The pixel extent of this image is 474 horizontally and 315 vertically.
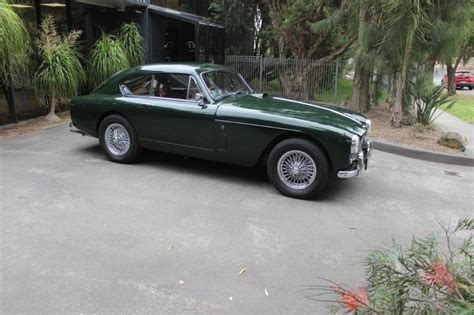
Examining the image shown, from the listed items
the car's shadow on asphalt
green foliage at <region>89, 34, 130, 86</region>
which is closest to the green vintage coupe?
the car's shadow on asphalt

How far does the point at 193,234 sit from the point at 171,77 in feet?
8.78

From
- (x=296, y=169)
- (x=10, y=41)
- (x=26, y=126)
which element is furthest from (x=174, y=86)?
(x=26, y=126)

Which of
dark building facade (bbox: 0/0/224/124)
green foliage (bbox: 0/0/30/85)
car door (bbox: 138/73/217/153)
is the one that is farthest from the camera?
dark building facade (bbox: 0/0/224/124)

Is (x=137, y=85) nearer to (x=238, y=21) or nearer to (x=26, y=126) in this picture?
(x=26, y=126)

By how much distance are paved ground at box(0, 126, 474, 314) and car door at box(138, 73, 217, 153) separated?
46 cm

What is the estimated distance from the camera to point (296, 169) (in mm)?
4832

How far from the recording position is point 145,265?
10.7 ft

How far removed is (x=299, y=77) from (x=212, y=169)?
827cm

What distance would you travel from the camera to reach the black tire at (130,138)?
5848 millimetres

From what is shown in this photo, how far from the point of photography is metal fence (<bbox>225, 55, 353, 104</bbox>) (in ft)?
41.5

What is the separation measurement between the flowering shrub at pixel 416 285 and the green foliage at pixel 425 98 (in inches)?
295

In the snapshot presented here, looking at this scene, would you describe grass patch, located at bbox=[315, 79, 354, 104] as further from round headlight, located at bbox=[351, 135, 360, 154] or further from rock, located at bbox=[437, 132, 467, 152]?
round headlight, located at bbox=[351, 135, 360, 154]

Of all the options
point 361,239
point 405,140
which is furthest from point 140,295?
point 405,140

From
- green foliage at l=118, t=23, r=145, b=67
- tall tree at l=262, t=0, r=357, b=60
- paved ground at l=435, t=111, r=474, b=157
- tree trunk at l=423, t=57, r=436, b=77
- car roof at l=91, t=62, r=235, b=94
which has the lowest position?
paved ground at l=435, t=111, r=474, b=157
